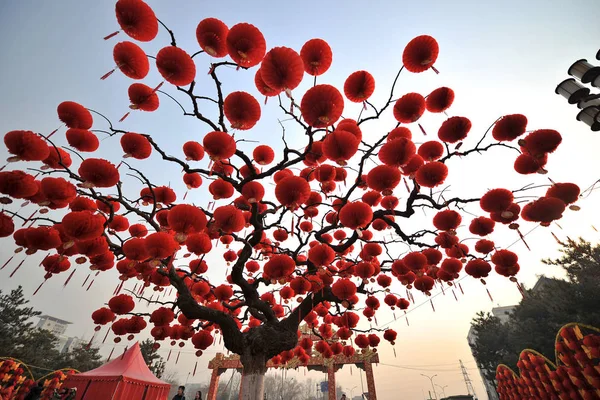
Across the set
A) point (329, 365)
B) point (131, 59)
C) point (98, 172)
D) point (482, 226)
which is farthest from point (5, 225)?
point (329, 365)

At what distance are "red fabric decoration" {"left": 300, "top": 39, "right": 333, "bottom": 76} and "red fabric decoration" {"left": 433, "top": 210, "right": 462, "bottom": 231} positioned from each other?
359 cm

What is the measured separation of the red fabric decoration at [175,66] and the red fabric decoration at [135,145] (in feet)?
4.54

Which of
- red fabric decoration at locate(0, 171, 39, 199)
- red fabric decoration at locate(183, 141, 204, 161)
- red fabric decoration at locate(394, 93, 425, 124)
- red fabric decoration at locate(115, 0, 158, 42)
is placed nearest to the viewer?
red fabric decoration at locate(115, 0, 158, 42)

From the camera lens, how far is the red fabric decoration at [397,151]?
3.80 m

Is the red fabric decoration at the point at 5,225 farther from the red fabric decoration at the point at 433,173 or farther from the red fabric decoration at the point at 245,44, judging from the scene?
the red fabric decoration at the point at 433,173

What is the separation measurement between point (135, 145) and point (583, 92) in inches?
321

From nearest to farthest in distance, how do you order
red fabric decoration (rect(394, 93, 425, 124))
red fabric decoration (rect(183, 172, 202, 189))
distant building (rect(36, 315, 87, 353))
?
red fabric decoration (rect(394, 93, 425, 124)) < red fabric decoration (rect(183, 172, 202, 189)) < distant building (rect(36, 315, 87, 353))

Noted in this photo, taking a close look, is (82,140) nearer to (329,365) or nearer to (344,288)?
(344,288)

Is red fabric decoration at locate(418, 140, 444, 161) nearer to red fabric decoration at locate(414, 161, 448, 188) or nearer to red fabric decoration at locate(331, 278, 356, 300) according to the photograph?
red fabric decoration at locate(414, 161, 448, 188)

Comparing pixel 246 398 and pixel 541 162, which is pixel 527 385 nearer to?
pixel 541 162

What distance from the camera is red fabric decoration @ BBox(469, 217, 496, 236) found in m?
5.37

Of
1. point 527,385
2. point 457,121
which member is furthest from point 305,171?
point 527,385

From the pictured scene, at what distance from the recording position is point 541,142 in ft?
12.9

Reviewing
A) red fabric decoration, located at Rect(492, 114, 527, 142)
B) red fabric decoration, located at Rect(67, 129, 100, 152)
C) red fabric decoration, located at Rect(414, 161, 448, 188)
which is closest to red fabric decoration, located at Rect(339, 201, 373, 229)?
red fabric decoration, located at Rect(414, 161, 448, 188)
